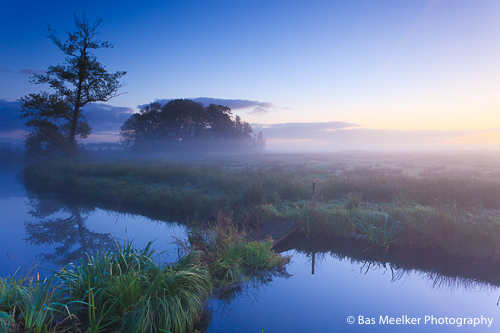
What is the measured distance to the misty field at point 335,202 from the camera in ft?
24.1

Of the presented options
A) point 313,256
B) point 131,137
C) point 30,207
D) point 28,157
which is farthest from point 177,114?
point 313,256

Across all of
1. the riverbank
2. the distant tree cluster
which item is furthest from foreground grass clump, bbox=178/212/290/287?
the distant tree cluster

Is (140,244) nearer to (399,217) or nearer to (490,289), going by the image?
(399,217)

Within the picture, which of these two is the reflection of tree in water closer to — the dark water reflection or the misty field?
the dark water reflection

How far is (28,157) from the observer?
78.3 ft

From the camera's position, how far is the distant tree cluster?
5362 cm

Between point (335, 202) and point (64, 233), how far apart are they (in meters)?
11.9

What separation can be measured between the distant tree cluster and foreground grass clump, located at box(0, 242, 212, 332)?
170 ft

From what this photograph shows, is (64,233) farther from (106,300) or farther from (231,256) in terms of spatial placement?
(106,300)

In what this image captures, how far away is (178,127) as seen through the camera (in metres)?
54.5

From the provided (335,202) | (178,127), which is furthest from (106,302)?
(178,127)

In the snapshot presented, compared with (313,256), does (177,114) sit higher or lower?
higher

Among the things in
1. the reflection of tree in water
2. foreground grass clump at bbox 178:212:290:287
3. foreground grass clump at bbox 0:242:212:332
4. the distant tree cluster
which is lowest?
the reflection of tree in water

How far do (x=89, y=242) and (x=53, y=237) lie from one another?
5.68 ft
